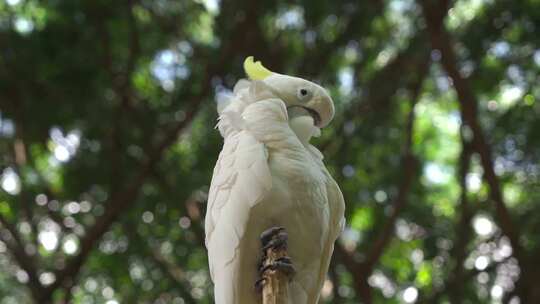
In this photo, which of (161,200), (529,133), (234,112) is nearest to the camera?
(234,112)

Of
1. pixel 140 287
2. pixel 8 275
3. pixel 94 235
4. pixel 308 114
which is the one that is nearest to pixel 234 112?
pixel 308 114

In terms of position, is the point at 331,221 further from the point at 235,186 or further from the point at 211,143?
the point at 211,143

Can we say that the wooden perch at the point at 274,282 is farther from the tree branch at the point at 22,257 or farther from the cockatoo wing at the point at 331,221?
the tree branch at the point at 22,257

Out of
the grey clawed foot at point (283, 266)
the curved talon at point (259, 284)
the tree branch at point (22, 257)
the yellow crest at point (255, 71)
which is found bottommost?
the tree branch at point (22, 257)

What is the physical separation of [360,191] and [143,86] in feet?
6.77

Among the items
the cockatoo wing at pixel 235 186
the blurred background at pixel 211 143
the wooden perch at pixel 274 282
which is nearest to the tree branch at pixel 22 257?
the blurred background at pixel 211 143

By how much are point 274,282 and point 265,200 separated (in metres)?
0.27

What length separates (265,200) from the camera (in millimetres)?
2418

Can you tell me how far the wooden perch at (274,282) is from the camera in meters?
2.25

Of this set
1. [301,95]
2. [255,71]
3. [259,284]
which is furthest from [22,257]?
[259,284]

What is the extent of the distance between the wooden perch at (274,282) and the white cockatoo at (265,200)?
93 mm

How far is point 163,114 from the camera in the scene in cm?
625

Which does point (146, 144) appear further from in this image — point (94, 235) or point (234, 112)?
point (234, 112)

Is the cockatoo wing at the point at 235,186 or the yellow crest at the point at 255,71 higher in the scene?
the yellow crest at the point at 255,71
